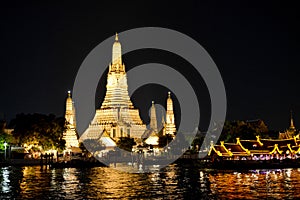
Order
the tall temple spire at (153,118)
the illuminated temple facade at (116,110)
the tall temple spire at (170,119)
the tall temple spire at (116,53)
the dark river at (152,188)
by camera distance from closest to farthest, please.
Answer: the dark river at (152,188) < the illuminated temple facade at (116,110) < the tall temple spire at (116,53) < the tall temple spire at (170,119) < the tall temple spire at (153,118)

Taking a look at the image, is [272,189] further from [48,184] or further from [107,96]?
[107,96]

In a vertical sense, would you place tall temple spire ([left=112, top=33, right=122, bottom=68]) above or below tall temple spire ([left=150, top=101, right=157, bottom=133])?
above

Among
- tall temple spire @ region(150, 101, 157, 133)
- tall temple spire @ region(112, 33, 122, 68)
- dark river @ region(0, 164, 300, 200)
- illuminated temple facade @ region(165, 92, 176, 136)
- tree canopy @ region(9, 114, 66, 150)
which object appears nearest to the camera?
dark river @ region(0, 164, 300, 200)

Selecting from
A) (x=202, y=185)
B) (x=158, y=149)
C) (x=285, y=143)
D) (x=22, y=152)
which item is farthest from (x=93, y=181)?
(x=158, y=149)

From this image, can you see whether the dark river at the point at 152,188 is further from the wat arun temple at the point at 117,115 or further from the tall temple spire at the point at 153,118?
the tall temple spire at the point at 153,118

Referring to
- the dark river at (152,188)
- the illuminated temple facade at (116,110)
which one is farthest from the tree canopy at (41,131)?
the dark river at (152,188)

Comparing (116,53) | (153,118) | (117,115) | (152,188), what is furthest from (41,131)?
(153,118)

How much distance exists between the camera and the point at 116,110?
96.6m

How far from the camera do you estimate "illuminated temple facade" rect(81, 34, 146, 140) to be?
94625 millimetres

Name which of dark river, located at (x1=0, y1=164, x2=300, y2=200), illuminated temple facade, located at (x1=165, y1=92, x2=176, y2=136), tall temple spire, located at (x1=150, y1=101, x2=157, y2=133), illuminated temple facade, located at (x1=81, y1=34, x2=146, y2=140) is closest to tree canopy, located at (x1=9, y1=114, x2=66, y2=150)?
illuminated temple facade, located at (x1=81, y1=34, x2=146, y2=140)

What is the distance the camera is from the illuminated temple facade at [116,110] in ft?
310

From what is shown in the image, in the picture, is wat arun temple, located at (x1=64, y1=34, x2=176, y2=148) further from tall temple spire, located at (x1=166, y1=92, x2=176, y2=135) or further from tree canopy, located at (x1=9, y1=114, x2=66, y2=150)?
tree canopy, located at (x1=9, y1=114, x2=66, y2=150)

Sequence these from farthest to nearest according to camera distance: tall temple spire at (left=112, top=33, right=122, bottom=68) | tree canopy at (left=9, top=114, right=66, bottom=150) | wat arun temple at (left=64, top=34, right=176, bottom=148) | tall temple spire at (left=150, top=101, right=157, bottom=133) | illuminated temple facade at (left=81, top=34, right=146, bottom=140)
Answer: tall temple spire at (left=150, top=101, right=157, bottom=133) → tall temple spire at (left=112, top=33, right=122, bottom=68) → illuminated temple facade at (left=81, top=34, right=146, bottom=140) → wat arun temple at (left=64, top=34, right=176, bottom=148) → tree canopy at (left=9, top=114, right=66, bottom=150)

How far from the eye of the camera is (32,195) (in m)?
32.4
